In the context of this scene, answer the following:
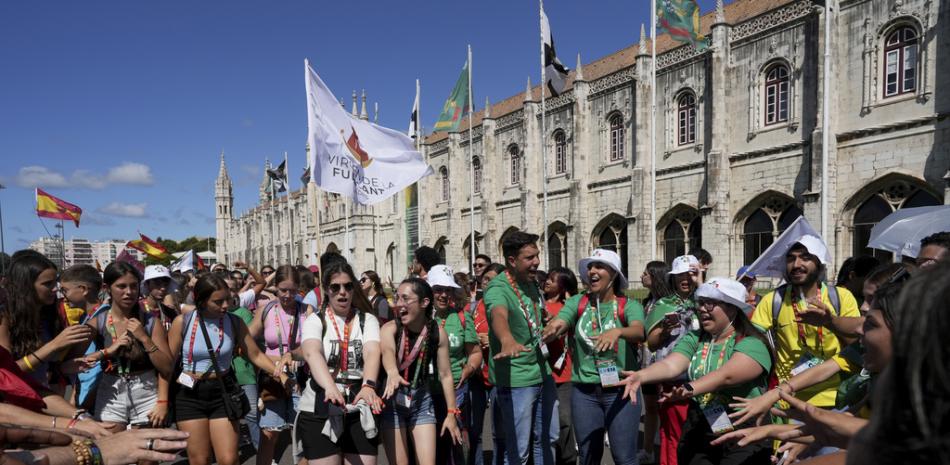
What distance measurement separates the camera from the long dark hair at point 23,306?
12.1 feet

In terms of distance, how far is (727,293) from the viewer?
327 centimetres

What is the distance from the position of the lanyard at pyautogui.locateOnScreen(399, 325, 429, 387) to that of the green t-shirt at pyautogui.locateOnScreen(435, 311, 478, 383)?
827mm

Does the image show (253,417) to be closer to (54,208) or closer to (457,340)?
(457,340)

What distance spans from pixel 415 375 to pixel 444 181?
3189 centimetres

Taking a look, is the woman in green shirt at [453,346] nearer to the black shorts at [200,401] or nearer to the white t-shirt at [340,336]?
the white t-shirt at [340,336]

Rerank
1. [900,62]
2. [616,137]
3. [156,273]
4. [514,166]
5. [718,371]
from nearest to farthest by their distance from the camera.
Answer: [718,371]
[156,273]
[900,62]
[616,137]
[514,166]

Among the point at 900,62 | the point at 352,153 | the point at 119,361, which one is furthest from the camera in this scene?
the point at 900,62

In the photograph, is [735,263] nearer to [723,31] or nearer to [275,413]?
[723,31]

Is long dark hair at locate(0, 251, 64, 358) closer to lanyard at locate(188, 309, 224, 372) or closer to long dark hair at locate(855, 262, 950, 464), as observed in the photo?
lanyard at locate(188, 309, 224, 372)

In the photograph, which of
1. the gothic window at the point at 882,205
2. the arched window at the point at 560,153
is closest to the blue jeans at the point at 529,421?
the gothic window at the point at 882,205

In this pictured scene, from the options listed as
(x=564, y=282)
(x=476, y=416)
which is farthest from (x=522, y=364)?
(x=564, y=282)

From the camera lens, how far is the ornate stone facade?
49.9 ft

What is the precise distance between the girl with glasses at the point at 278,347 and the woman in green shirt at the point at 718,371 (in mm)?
2707

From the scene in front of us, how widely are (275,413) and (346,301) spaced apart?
1.75m
